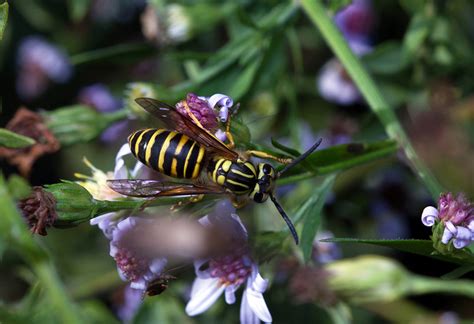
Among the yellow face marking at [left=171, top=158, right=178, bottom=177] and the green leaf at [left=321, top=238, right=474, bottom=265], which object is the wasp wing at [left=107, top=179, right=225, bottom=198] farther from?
the green leaf at [left=321, top=238, right=474, bottom=265]

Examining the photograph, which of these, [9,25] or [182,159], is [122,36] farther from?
[182,159]

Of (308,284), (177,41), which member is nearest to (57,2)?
(177,41)

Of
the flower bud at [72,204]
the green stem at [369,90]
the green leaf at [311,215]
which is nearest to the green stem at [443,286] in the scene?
the green stem at [369,90]

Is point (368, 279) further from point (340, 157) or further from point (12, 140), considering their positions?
point (12, 140)

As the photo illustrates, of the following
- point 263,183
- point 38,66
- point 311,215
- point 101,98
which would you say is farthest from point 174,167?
point 38,66

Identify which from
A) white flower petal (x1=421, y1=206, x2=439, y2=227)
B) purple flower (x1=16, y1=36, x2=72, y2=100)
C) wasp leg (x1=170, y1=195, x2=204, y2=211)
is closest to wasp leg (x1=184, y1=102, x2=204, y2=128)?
wasp leg (x1=170, y1=195, x2=204, y2=211)

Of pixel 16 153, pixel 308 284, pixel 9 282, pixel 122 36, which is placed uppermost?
pixel 16 153
